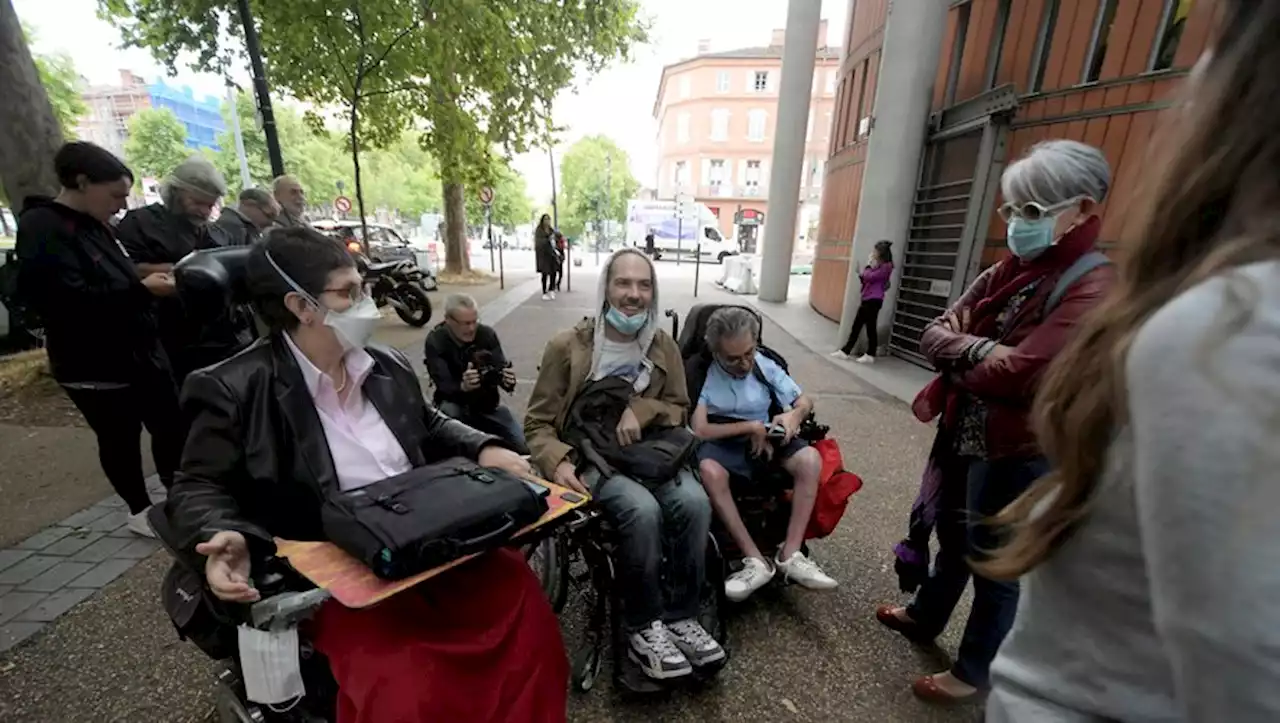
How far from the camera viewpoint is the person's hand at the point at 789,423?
8.05 ft

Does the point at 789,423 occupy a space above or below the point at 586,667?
above

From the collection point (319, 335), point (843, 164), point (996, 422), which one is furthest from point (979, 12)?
point (319, 335)

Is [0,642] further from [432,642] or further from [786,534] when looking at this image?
[786,534]

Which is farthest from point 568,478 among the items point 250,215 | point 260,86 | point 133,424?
point 260,86

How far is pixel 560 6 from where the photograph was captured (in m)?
7.86

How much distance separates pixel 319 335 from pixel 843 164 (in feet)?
32.4

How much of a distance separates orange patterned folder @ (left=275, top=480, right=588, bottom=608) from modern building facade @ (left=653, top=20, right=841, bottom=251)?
34979 millimetres

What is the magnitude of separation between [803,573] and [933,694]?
61 cm

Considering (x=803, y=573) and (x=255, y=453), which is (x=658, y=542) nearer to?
(x=803, y=573)

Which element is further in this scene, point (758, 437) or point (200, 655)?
point (758, 437)

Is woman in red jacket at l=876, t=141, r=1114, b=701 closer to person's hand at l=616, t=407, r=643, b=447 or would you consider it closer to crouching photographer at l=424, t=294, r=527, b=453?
person's hand at l=616, t=407, r=643, b=447

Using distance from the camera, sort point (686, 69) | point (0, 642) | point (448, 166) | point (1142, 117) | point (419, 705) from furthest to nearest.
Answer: point (686, 69) → point (448, 166) → point (1142, 117) → point (0, 642) → point (419, 705)

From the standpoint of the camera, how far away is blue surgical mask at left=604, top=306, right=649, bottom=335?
238 centimetres

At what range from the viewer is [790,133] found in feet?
36.0
